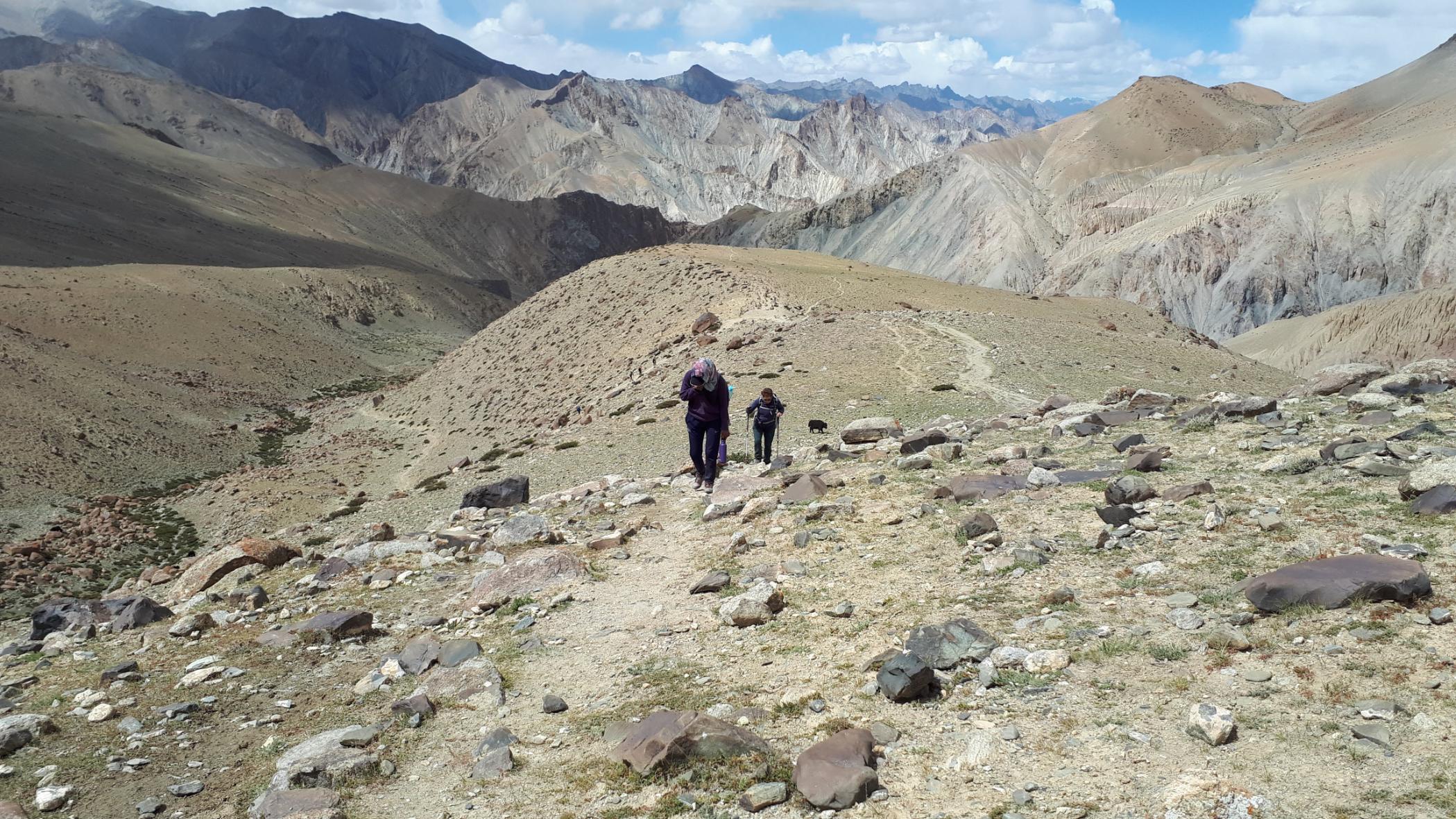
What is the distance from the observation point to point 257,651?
430 inches

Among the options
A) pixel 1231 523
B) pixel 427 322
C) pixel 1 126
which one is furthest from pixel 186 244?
pixel 1231 523

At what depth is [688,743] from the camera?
281 inches

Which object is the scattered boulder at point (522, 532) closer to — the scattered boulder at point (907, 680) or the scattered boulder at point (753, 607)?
the scattered boulder at point (753, 607)

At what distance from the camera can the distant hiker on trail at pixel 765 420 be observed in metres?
18.7

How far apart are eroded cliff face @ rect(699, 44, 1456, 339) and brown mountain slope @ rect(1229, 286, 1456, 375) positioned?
82.8ft

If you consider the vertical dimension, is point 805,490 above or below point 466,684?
above

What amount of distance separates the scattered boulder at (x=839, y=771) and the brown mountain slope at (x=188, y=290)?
1662 inches

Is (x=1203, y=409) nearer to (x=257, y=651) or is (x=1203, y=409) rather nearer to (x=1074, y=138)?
(x=257, y=651)

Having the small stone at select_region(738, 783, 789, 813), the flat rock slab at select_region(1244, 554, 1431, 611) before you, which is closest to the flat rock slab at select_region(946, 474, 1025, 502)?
the flat rock slab at select_region(1244, 554, 1431, 611)

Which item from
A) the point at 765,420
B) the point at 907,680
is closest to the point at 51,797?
the point at 907,680

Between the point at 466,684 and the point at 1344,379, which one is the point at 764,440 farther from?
the point at 1344,379

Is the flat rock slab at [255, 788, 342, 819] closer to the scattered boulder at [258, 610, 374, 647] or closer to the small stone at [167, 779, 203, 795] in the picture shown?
the small stone at [167, 779, 203, 795]

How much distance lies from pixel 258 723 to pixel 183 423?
1993 inches

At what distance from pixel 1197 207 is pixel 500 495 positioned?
442 ft
